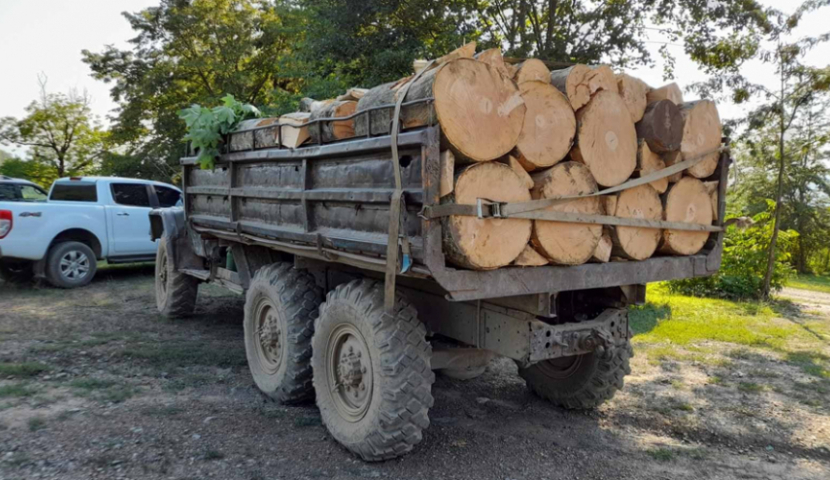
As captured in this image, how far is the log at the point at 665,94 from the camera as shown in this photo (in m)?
4.02

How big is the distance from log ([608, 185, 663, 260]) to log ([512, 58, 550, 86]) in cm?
89

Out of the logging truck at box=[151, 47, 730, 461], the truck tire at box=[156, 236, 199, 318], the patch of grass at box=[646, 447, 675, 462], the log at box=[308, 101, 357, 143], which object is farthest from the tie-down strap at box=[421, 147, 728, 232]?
the truck tire at box=[156, 236, 199, 318]

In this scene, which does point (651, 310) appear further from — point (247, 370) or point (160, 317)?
point (160, 317)

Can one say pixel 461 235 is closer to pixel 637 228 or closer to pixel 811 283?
pixel 637 228

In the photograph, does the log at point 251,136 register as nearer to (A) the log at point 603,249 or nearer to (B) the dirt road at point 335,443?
(B) the dirt road at point 335,443

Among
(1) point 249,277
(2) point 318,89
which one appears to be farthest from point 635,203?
(2) point 318,89

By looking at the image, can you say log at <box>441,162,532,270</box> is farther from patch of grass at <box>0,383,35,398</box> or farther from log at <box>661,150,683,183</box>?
patch of grass at <box>0,383,35,398</box>

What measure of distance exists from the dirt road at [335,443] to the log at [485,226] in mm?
1369

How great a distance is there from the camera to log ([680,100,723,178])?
400cm

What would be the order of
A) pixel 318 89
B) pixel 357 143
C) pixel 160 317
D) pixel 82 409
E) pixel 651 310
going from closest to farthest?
1. pixel 357 143
2. pixel 82 409
3. pixel 160 317
4. pixel 651 310
5. pixel 318 89

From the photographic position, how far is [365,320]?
12.4ft

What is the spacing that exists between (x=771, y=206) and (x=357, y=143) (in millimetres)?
10931

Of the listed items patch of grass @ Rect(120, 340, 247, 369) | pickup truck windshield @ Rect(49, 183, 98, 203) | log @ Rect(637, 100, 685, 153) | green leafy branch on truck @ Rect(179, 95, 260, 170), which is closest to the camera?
log @ Rect(637, 100, 685, 153)

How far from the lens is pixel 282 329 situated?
4793 mm
